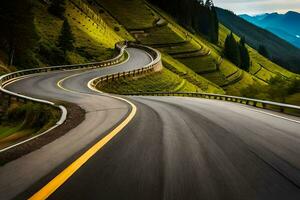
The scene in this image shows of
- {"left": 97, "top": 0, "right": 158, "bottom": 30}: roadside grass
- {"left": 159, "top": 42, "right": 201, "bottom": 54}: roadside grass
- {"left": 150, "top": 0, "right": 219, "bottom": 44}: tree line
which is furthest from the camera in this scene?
{"left": 150, "top": 0, "right": 219, "bottom": 44}: tree line

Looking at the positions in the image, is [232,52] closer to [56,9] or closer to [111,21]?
[111,21]

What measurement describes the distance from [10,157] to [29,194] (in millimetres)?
2271

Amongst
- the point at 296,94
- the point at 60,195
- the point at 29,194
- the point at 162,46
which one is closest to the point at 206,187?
the point at 60,195

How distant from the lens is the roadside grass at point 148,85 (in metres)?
47.0

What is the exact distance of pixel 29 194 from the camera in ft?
14.5

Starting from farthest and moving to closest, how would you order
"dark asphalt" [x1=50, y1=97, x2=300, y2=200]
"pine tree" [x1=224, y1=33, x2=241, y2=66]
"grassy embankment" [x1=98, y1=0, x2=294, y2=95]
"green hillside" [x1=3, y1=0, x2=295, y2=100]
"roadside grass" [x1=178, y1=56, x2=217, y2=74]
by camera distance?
"pine tree" [x1=224, y1=33, x2=241, y2=66]
"grassy embankment" [x1=98, y1=0, x2=294, y2=95]
"roadside grass" [x1=178, y1=56, x2=217, y2=74]
"green hillside" [x1=3, y1=0, x2=295, y2=100]
"dark asphalt" [x1=50, y1=97, x2=300, y2=200]

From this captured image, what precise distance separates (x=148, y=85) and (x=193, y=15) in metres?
128

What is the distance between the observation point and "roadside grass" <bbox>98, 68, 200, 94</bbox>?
4701 centimetres

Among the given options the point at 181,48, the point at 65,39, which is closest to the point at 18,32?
the point at 65,39

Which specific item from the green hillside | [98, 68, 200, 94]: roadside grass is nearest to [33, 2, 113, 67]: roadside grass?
the green hillside

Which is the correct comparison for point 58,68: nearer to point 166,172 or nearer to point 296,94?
point 296,94

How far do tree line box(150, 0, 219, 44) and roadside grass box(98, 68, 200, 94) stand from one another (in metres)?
100

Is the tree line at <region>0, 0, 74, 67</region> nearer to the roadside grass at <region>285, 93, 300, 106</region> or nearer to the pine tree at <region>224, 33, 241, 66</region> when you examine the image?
the roadside grass at <region>285, 93, 300, 106</region>

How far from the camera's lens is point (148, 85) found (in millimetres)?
53469
